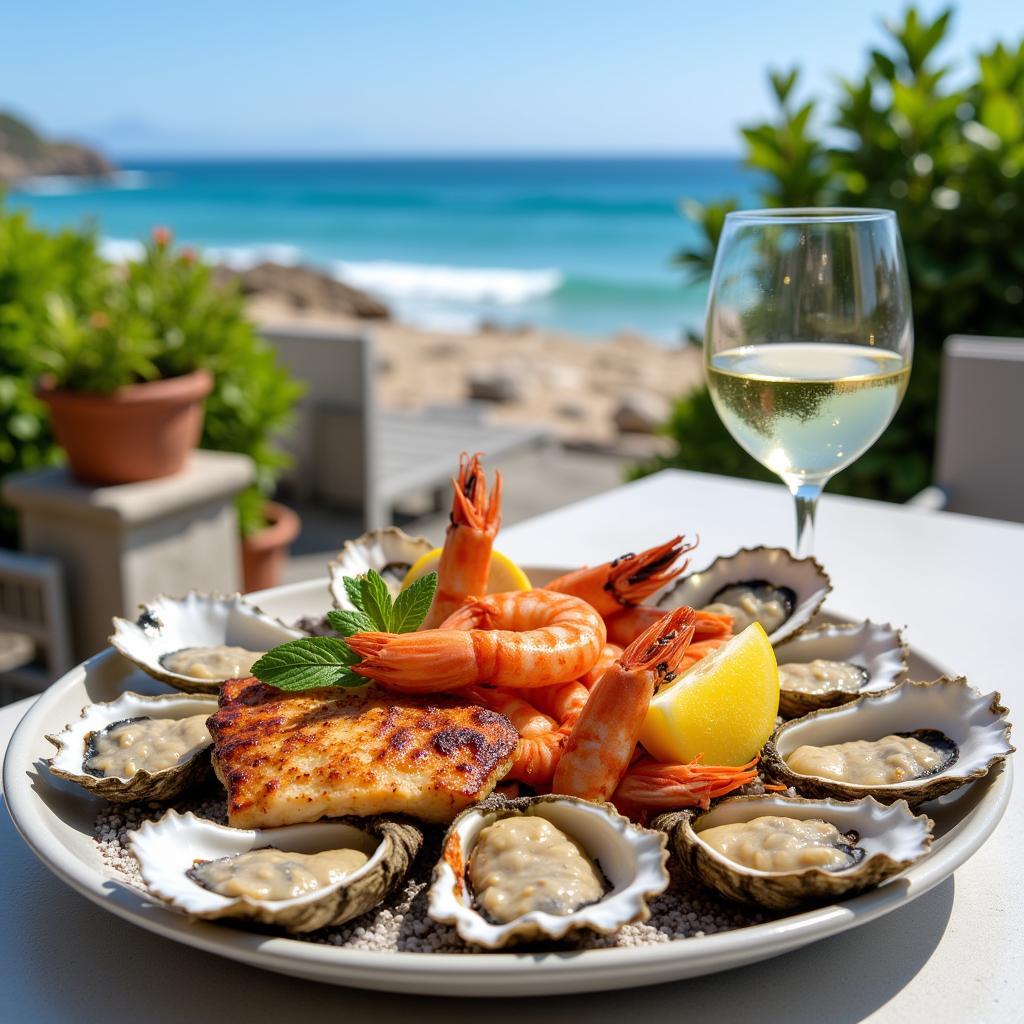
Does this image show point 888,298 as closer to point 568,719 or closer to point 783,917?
point 568,719

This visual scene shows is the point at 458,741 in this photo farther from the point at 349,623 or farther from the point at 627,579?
the point at 627,579

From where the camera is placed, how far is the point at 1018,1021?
739mm

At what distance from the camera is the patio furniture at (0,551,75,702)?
3.13 m

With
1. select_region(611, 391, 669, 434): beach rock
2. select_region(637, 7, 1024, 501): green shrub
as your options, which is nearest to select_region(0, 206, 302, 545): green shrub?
select_region(637, 7, 1024, 501): green shrub

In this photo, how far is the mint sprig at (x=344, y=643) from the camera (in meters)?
0.90

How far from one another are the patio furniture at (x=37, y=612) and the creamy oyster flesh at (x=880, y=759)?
2627 mm

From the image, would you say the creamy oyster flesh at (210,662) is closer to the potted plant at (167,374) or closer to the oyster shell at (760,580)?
the oyster shell at (760,580)

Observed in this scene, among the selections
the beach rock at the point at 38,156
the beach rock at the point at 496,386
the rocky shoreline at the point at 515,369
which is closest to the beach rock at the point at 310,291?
the rocky shoreline at the point at 515,369

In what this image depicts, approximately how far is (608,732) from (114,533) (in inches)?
102

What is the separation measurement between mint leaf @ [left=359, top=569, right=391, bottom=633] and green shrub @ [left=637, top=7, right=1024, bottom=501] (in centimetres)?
288

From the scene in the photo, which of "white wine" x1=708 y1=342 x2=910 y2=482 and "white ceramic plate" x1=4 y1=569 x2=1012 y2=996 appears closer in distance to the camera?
"white ceramic plate" x1=4 y1=569 x2=1012 y2=996

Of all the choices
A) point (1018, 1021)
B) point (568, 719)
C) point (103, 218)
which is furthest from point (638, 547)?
point (103, 218)

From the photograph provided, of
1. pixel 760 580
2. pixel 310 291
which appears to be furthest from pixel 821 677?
pixel 310 291

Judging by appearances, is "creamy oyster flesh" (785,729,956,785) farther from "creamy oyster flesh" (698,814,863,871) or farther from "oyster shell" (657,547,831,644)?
"oyster shell" (657,547,831,644)
